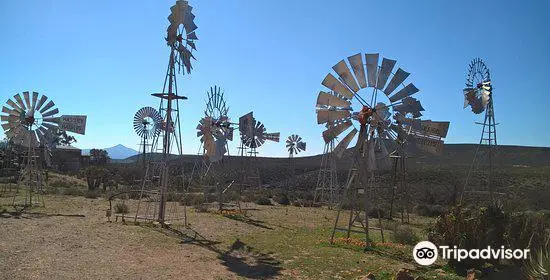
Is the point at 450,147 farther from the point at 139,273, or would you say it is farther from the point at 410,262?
the point at 139,273

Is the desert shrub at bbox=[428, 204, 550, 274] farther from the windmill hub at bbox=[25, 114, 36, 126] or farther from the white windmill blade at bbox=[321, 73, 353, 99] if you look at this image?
the windmill hub at bbox=[25, 114, 36, 126]

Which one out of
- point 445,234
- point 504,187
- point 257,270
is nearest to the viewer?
point 257,270

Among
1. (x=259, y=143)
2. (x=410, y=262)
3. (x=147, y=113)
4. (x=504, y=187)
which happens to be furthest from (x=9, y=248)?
(x=504, y=187)

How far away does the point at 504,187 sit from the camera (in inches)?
1543

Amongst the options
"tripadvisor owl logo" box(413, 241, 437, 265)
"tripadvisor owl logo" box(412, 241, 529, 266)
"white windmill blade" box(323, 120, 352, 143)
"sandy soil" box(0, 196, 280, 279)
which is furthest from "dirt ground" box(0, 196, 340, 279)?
"white windmill blade" box(323, 120, 352, 143)

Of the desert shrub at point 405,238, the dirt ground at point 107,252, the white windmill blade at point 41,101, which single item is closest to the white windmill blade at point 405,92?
the desert shrub at point 405,238

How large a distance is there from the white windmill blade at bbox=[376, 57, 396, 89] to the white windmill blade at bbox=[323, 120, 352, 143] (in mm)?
1515

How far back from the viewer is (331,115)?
13.5 meters

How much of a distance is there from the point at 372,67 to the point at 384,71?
367 millimetres

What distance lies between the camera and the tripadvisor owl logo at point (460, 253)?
1005cm

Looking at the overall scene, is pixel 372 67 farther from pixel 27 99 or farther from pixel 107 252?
pixel 27 99

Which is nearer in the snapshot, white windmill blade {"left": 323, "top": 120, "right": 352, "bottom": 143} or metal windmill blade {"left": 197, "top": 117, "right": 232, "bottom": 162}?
white windmill blade {"left": 323, "top": 120, "right": 352, "bottom": 143}

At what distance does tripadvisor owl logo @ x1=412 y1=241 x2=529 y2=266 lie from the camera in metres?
10.0

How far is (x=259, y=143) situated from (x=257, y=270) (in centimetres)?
1882
